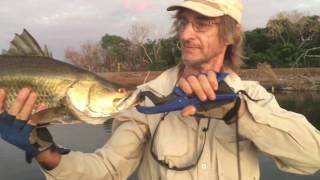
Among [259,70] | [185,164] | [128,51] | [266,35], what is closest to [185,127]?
[185,164]

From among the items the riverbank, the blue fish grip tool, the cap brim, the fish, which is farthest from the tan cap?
the riverbank

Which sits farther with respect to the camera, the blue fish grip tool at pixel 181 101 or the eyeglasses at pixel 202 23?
the eyeglasses at pixel 202 23

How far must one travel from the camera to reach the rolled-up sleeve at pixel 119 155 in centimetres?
354

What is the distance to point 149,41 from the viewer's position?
6072 cm

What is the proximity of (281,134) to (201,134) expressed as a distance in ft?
1.97

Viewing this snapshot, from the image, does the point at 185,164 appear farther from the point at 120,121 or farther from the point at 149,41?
the point at 149,41

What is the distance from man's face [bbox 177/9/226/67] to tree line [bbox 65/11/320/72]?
42718 millimetres

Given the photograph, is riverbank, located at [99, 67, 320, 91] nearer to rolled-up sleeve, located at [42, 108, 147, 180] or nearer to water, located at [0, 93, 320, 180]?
water, located at [0, 93, 320, 180]

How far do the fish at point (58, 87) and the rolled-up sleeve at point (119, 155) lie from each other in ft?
1.70

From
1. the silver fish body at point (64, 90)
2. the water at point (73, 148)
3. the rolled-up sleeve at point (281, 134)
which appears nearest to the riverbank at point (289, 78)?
the water at point (73, 148)

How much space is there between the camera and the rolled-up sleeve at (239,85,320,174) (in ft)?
9.68

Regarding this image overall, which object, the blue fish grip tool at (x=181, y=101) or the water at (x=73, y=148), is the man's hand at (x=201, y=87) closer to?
the blue fish grip tool at (x=181, y=101)

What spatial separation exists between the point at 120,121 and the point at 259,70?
129ft

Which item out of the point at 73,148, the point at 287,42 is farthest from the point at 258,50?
the point at 73,148
